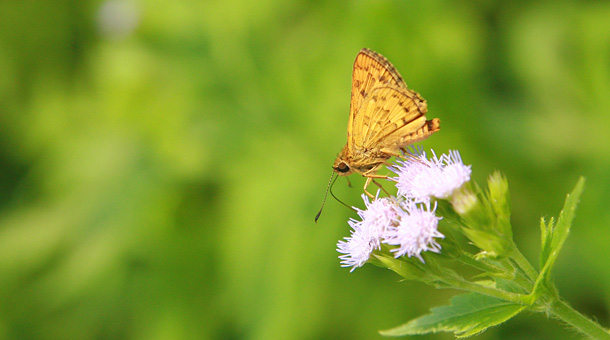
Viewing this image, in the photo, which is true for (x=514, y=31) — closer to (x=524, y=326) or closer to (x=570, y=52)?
A: (x=570, y=52)

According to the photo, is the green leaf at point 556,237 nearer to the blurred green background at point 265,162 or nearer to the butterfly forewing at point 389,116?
the butterfly forewing at point 389,116

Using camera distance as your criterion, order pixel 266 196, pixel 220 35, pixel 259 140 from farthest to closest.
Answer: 1. pixel 220 35
2. pixel 259 140
3. pixel 266 196

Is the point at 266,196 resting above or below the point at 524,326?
above

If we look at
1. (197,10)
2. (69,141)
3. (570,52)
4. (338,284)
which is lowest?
(338,284)

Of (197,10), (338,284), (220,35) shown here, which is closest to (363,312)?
(338,284)

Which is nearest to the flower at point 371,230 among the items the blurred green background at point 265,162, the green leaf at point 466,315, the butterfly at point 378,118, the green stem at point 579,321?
the butterfly at point 378,118

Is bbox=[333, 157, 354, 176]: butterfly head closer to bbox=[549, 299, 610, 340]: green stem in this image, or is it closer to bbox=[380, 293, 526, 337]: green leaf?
bbox=[380, 293, 526, 337]: green leaf
